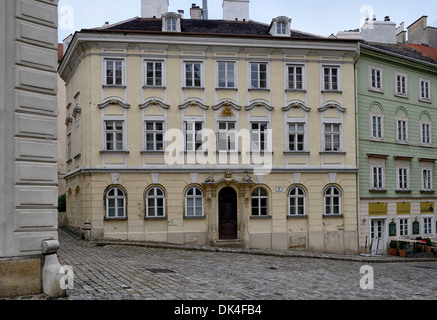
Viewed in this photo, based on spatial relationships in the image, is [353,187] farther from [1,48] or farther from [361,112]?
[1,48]

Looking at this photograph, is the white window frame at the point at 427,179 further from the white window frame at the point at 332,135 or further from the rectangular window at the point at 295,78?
the rectangular window at the point at 295,78

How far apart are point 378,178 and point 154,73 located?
14838 mm

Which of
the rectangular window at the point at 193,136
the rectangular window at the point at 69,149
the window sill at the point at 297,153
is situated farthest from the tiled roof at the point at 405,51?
the rectangular window at the point at 69,149

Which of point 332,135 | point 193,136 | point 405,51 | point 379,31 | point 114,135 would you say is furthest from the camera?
point 379,31

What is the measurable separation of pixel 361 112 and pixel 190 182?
1119cm

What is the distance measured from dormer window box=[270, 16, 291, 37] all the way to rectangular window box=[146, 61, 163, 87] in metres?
6.91

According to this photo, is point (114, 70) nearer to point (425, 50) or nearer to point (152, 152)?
point (152, 152)

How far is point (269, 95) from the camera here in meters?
26.7

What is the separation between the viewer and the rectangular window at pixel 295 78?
27094 millimetres

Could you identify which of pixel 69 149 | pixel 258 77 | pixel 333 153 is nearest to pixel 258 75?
pixel 258 77

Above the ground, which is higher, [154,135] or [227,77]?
[227,77]

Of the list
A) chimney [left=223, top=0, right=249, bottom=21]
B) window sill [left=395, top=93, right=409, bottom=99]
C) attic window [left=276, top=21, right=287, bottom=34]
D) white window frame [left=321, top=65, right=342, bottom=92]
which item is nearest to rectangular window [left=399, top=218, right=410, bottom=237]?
window sill [left=395, top=93, right=409, bottom=99]

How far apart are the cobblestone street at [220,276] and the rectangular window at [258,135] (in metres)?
6.62

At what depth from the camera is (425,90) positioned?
3269 centimetres
